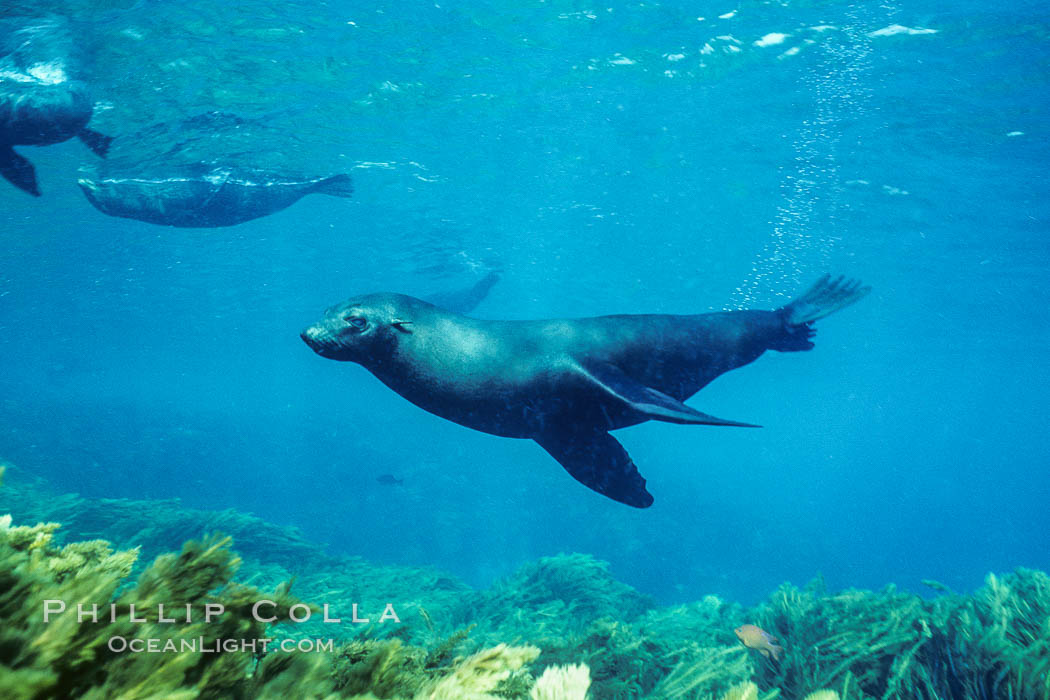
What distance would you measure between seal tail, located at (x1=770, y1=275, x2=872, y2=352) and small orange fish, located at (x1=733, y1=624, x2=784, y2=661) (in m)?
2.47

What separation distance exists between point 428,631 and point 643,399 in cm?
366

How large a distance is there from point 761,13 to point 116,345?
48844 mm

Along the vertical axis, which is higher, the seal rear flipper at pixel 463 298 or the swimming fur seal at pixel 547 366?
the swimming fur seal at pixel 547 366

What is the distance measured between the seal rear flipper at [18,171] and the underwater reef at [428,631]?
4551 mm

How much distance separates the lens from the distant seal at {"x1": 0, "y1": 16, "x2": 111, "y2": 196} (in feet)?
21.1

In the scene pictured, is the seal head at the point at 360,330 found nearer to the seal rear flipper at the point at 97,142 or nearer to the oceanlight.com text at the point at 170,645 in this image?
the oceanlight.com text at the point at 170,645

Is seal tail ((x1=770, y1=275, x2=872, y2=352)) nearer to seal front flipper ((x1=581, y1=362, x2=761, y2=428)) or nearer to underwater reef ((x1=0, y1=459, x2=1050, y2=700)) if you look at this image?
seal front flipper ((x1=581, y1=362, x2=761, y2=428))

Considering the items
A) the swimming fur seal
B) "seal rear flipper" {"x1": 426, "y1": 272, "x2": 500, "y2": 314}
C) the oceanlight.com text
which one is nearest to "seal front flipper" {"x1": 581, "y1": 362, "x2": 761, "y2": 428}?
the swimming fur seal

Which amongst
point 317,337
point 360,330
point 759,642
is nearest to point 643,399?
point 360,330

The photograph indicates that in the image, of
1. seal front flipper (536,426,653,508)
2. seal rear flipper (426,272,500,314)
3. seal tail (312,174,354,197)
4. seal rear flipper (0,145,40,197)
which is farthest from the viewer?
seal rear flipper (426,272,500,314)

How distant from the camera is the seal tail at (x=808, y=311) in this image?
14.0 ft

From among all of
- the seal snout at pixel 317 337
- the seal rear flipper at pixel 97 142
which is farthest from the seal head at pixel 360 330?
the seal rear flipper at pixel 97 142

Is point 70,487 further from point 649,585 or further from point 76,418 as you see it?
point 649,585

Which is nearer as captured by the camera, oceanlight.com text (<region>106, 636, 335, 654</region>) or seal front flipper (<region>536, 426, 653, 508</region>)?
oceanlight.com text (<region>106, 636, 335, 654</region>)
